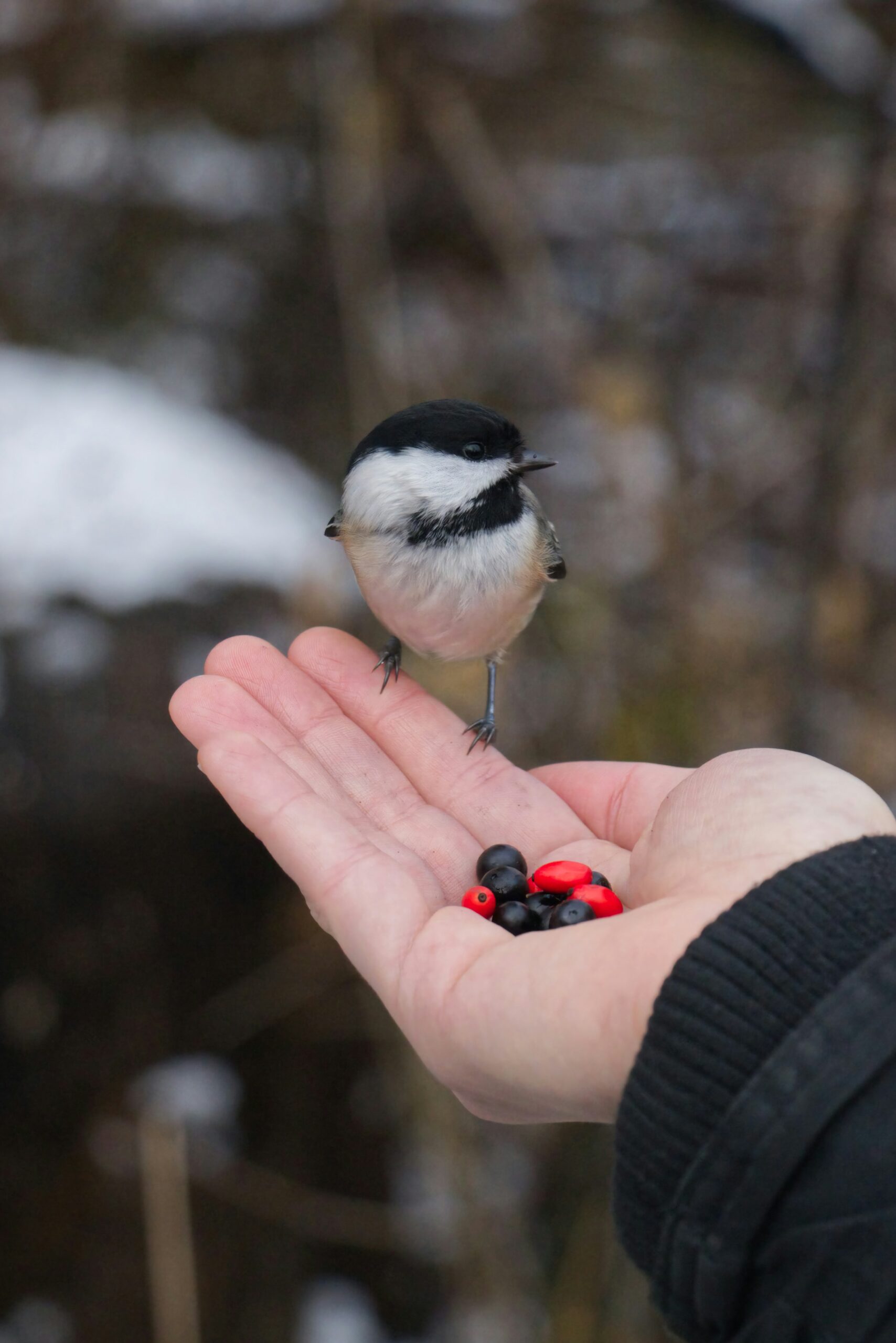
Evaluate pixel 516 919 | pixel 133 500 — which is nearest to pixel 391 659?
pixel 516 919

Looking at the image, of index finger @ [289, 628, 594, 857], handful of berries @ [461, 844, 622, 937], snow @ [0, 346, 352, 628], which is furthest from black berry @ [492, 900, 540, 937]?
snow @ [0, 346, 352, 628]

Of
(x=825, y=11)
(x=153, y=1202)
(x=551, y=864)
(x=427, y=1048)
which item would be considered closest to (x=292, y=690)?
(x=551, y=864)

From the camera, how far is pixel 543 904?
45.5 inches

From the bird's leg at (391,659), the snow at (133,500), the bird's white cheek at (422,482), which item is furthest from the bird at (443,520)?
the snow at (133,500)

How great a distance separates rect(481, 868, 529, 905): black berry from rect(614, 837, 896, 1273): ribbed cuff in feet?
1.13

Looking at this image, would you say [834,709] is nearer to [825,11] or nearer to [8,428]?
[825,11]

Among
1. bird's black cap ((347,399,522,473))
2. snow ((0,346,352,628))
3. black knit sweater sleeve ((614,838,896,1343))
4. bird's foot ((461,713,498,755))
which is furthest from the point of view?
snow ((0,346,352,628))

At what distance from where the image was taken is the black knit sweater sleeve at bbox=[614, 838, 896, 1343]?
2.38ft

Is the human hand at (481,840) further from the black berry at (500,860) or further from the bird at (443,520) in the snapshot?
the bird at (443,520)

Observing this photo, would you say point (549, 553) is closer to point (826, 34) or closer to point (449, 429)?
point (449, 429)

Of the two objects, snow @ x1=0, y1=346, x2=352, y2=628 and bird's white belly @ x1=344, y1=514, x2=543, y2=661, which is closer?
bird's white belly @ x1=344, y1=514, x2=543, y2=661

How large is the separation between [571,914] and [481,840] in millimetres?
317

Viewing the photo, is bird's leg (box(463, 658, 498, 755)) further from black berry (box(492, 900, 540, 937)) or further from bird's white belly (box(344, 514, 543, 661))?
black berry (box(492, 900, 540, 937))

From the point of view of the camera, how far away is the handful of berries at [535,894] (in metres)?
1.08
